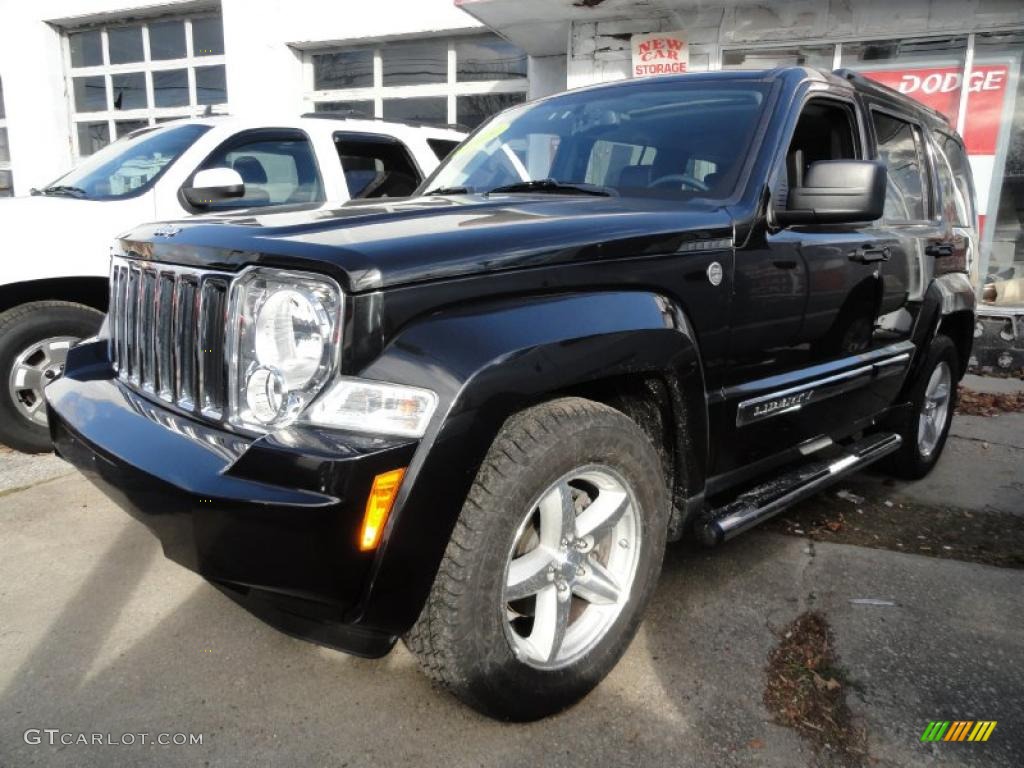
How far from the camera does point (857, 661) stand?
2.30m

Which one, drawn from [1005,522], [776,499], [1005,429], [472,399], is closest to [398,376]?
[472,399]

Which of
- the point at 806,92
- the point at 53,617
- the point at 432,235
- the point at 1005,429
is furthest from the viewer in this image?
the point at 1005,429

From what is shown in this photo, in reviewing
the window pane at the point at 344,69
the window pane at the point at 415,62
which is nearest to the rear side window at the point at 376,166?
the window pane at the point at 415,62

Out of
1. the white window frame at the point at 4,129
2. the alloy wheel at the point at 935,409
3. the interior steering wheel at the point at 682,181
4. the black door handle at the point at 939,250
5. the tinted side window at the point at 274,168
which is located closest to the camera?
the interior steering wheel at the point at 682,181

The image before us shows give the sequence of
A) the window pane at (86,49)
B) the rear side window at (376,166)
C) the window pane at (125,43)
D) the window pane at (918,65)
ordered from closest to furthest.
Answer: the rear side window at (376,166), the window pane at (918,65), the window pane at (125,43), the window pane at (86,49)

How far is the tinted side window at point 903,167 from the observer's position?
11.1 ft

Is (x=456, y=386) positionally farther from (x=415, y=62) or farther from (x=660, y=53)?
(x=415, y=62)

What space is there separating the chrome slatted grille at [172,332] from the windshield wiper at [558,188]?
1271mm

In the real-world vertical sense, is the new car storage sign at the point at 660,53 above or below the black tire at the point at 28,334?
above

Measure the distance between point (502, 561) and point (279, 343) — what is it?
730mm

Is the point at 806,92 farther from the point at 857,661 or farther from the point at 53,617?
the point at 53,617

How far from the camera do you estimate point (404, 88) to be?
10.8 metres

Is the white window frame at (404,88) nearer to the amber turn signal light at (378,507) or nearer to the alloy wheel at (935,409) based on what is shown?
the alloy wheel at (935,409)

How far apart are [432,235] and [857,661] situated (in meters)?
1.87
